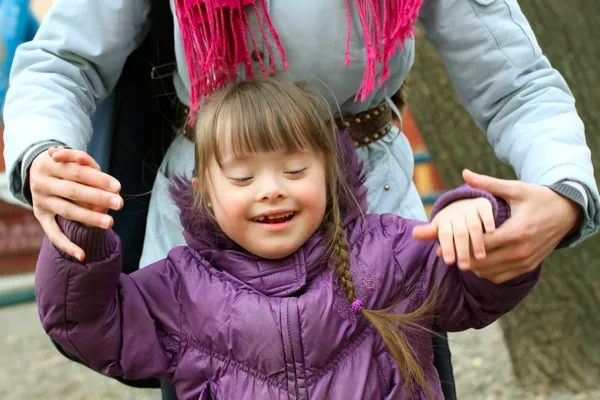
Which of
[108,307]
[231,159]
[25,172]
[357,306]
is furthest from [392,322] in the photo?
[25,172]

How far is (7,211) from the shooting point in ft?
25.4

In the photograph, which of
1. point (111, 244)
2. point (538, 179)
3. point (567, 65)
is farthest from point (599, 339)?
point (111, 244)

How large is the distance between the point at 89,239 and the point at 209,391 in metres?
0.40

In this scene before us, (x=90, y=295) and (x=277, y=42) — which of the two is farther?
(x=277, y=42)

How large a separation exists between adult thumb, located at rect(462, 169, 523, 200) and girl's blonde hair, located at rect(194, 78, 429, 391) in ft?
1.02

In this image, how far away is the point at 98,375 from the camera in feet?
17.2

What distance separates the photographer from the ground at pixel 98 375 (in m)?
4.62

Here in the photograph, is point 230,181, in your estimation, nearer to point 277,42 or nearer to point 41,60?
point 277,42

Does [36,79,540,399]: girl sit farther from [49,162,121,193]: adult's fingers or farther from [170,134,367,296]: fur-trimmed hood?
[49,162,121,193]: adult's fingers

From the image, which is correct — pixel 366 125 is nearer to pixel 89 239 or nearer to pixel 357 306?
pixel 357 306

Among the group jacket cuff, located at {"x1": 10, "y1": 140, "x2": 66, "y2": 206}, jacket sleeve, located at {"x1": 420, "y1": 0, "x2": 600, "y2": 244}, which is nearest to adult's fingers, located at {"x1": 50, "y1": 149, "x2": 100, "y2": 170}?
jacket cuff, located at {"x1": 10, "y1": 140, "x2": 66, "y2": 206}

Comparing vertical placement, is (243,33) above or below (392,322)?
above

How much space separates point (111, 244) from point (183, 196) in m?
0.27

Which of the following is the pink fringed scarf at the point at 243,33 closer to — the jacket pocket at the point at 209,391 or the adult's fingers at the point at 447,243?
the adult's fingers at the point at 447,243
